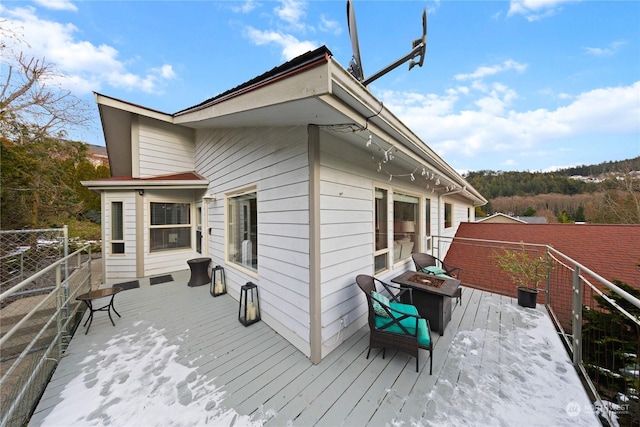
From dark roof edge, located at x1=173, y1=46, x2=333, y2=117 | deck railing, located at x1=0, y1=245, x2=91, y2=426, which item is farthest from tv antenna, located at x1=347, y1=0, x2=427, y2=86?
deck railing, located at x1=0, y1=245, x2=91, y2=426

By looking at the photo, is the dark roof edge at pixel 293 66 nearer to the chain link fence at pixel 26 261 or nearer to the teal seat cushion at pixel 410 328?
the teal seat cushion at pixel 410 328

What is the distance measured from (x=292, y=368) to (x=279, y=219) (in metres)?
1.64

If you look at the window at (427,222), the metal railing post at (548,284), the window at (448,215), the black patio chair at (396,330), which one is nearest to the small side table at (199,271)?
the black patio chair at (396,330)

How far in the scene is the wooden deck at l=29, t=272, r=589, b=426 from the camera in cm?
182

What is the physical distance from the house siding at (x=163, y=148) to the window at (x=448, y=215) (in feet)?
27.1

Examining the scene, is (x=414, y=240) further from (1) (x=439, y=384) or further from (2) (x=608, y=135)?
(2) (x=608, y=135)

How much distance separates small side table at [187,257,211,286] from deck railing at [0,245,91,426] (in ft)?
5.30

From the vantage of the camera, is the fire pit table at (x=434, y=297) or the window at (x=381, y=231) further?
the window at (x=381, y=231)

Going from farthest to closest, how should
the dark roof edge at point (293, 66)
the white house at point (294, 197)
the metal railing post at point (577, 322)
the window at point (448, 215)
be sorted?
the window at point (448, 215) < the metal railing post at point (577, 322) < the white house at point (294, 197) < the dark roof edge at point (293, 66)

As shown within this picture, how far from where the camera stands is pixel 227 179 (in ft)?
14.1

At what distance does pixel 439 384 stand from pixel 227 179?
433cm

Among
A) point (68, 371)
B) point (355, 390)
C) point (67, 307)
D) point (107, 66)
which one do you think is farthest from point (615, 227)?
point (107, 66)

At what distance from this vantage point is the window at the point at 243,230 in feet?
11.6

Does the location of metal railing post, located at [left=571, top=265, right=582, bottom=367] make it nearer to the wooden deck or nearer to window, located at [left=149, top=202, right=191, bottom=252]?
the wooden deck
